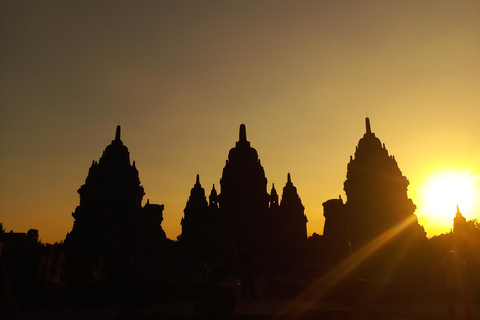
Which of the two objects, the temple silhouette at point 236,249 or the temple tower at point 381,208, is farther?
the temple tower at point 381,208

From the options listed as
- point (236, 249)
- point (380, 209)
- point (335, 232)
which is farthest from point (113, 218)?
point (335, 232)

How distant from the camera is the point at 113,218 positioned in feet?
120

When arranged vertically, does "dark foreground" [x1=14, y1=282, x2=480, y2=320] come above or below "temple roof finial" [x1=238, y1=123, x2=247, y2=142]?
below

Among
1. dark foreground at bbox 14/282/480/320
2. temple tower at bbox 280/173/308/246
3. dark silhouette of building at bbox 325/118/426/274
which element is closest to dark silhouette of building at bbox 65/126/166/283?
dark foreground at bbox 14/282/480/320

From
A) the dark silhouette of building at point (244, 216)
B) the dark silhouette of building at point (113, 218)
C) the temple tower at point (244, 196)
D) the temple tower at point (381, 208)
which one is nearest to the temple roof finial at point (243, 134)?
the dark silhouette of building at point (244, 216)

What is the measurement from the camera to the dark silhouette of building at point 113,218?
113 feet

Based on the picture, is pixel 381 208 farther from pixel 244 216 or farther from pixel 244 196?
pixel 244 196

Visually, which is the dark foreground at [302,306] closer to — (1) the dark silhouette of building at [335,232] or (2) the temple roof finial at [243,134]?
(1) the dark silhouette of building at [335,232]

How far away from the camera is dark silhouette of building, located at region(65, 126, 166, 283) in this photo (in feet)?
113

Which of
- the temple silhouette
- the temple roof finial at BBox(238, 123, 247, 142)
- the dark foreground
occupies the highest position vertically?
the temple roof finial at BBox(238, 123, 247, 142)

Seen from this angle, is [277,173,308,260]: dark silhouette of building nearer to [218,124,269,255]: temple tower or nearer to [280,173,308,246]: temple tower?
[280,173,308,246]: temple tower

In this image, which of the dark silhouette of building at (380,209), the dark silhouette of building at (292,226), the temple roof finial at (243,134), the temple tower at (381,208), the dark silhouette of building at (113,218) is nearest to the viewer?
the dark silhouette of building at (380,209)

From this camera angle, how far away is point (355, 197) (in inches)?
1468

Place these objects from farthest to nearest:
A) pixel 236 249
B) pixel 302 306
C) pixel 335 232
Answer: pixel 236 249, pixel 335 232, pixel 302 306
